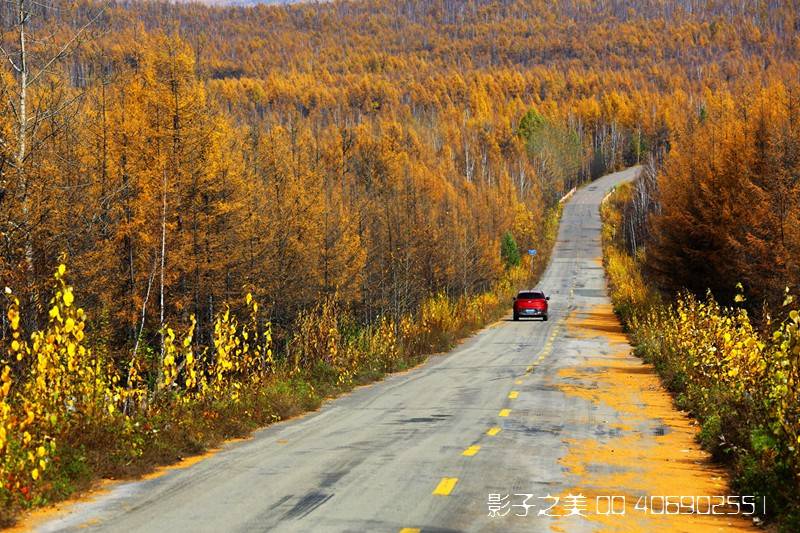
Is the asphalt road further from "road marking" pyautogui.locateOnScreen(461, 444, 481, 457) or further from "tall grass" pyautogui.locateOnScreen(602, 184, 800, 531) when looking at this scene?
"tall grass" pyautogui.locateOnScreen(602, 184, 800, 531)

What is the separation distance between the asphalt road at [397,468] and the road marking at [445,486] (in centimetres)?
1

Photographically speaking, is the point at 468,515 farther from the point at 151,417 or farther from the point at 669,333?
the point at 669,333

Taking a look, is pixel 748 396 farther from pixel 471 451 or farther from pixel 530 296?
pixel 530 296

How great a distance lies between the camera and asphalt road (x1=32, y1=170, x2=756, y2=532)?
748cm

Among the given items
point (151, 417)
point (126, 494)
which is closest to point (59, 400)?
point (151, 417)

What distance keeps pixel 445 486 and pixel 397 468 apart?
3.74ft

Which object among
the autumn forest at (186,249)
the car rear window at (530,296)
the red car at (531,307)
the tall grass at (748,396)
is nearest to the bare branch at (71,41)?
the autumn forest at (186,249)

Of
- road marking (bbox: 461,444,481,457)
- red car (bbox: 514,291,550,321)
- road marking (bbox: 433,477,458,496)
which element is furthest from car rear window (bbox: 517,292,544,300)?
road marking (bbox: 433,477,458,496)

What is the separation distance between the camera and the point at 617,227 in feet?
369

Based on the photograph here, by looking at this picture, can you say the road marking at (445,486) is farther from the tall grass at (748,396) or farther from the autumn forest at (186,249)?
the autumn forest at (186,249)

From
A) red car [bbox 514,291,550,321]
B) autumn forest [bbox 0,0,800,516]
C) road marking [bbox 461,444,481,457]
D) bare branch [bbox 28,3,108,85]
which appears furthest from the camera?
red car [bbox 514,291,550,321]

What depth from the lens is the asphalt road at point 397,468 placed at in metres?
7.48

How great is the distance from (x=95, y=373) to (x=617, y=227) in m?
107

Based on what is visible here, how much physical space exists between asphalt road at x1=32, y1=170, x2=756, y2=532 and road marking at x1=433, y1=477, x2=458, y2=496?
0.03 feet
